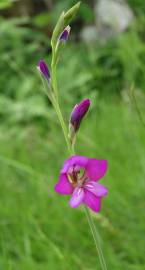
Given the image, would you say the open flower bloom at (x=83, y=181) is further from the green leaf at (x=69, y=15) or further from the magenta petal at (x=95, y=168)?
the green leaf at (x=69, y=15)

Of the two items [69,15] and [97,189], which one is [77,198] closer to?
[97,189]

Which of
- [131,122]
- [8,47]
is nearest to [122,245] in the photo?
[131,122]

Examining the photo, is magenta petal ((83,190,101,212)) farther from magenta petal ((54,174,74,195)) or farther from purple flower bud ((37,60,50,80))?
purple flower bud ((37,60,50,80))

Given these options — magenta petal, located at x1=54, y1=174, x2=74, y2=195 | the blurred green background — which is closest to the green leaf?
magenta petal, located at x1=54, y1=174, x2=74, y2=195

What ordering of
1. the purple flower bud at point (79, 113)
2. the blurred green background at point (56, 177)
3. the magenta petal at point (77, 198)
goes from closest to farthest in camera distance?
the magenta petal at point (77, 198)
the purple flower bud at point (79, 113)
the blurred green background at point (56, 177)

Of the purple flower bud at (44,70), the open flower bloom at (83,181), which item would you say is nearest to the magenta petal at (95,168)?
the open flower bloom at (83,181)

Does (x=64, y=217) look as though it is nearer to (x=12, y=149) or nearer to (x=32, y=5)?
(x=12, y=149)
